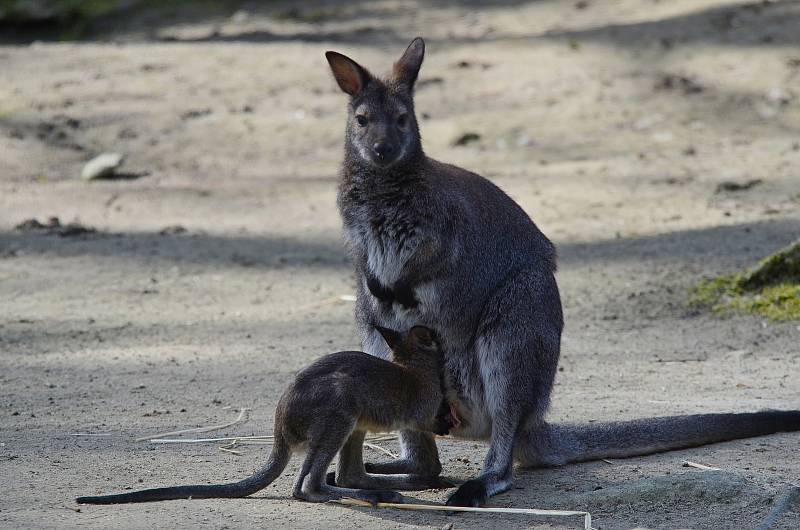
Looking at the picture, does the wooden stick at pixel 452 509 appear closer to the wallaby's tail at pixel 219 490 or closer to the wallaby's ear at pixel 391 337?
the wallaby's tail at pixel 219 490

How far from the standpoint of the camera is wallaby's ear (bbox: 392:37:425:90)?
582cm

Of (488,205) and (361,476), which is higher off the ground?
(488,205)

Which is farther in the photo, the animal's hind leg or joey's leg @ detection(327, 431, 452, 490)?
joey's leg @ detection(327, 431, 452, 490)

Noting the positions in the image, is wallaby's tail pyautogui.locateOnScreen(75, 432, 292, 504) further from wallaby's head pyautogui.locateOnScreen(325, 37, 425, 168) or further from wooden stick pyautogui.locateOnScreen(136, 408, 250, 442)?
wallaby's head pyautogui.locateOnScreen(325, 37, 425, 168)

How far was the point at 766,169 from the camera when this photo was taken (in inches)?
417

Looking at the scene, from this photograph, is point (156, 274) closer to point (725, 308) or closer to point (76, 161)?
point (76, 161)

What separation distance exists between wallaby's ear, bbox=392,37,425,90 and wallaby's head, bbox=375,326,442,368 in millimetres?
1298

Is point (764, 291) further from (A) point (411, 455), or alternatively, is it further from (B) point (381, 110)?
(A) point (411, 455)

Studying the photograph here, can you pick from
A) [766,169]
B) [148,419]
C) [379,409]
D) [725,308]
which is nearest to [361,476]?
[379,409]

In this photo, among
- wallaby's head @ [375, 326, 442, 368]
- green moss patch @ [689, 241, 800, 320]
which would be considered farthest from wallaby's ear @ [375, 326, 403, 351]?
green moss patch @ [689, 241, 800, 320]

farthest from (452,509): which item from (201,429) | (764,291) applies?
(764,291)

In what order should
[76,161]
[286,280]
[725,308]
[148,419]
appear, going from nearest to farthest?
[148,419] < [725,308] < [286,280] < [76,161]

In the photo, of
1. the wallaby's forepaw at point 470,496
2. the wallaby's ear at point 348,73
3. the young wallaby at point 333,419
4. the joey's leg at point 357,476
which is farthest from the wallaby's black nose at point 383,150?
the wallaby's forepaw at point 470,496

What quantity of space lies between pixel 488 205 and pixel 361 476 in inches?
53.6
